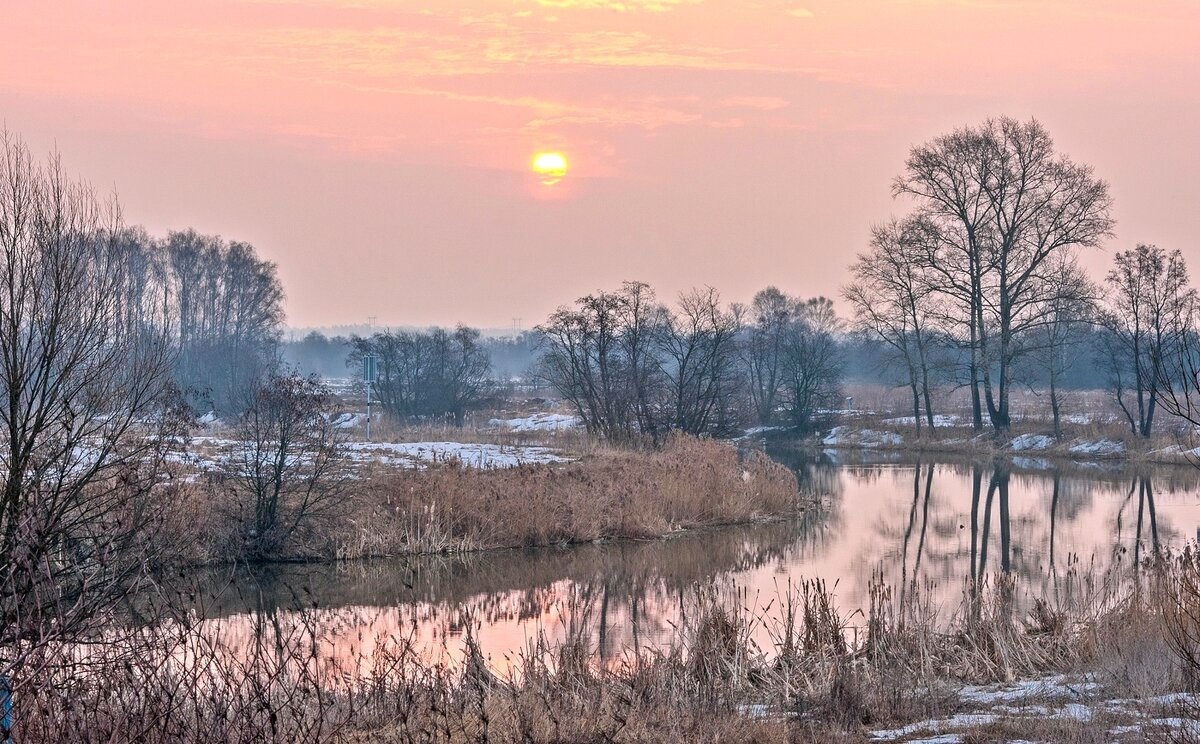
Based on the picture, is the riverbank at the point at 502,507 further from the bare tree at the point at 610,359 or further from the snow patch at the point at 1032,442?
the snow patch at the point at 1032,442

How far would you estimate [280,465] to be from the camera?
18344 millimetres

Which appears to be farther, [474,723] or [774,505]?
[774,505]

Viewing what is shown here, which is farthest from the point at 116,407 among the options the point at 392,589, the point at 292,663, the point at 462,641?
the point at 392,589

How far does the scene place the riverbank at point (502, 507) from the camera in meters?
18.3

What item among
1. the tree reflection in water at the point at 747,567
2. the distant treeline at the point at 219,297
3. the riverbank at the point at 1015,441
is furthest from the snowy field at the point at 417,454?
the distant treeline at the point at 219,297

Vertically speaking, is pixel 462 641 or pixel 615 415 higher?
pixel 615 415

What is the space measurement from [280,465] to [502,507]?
14.1 feet

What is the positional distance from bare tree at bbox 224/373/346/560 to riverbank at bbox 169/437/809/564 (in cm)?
21

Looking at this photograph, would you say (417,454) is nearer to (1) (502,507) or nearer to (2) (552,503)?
(2) (552,503)

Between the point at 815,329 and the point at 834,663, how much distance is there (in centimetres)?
7881

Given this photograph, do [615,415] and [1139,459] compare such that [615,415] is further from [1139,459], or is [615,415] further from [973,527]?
[1139,459]

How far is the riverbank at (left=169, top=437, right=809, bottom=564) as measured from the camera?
1831 cm

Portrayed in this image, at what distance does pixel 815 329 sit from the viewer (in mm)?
86875

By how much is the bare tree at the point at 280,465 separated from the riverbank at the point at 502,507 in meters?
0.21
